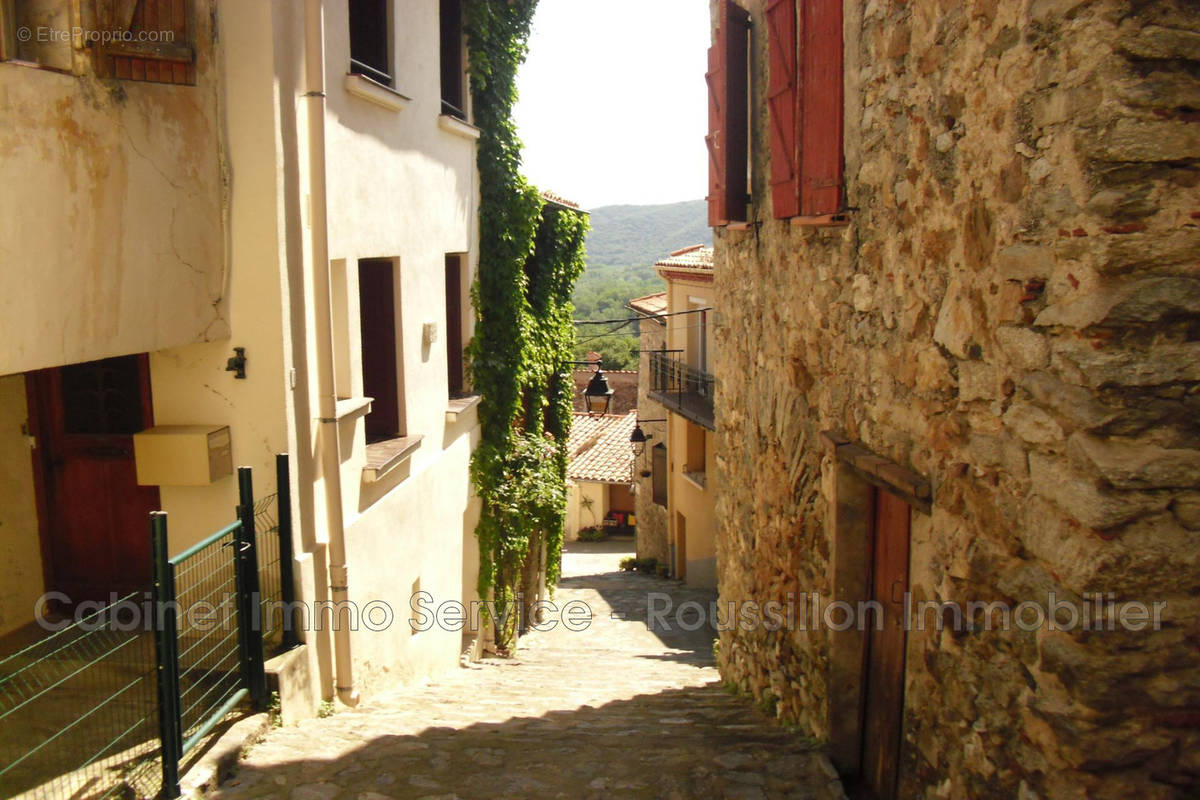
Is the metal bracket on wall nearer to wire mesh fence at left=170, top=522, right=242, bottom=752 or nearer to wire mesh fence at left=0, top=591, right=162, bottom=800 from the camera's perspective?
wire mesh fence at left=170, top=522, right=242, bottom=752

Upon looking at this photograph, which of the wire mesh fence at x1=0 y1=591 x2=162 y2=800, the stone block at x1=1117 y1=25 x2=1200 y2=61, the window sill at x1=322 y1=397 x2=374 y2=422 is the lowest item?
the wire mesh fence at x1=0 y1=591 x2=162 y2=800

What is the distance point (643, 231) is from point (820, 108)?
110m

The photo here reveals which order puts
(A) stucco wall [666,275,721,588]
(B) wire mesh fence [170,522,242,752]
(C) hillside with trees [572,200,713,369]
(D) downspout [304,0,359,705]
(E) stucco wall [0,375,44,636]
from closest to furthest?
1. (B) wire mesh fence [170,522,242,752]
2. (D) downspout [304,0,359,705]
3. (E) stucco wall [0,375,44,636]
4. (A) stucco wall [666,275,721,588]
5. (C) hillside with trees [572,200,713,369]

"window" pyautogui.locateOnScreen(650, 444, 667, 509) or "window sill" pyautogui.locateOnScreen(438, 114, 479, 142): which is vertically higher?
"window sill" pyautogui.locateOnScreen(438, 114, 479, 142)

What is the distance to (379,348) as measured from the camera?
309 inches

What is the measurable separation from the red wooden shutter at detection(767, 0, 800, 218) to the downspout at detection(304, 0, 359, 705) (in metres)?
2.62

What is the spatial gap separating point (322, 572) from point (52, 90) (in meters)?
3.00

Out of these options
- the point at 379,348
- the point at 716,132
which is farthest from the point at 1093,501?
the point at 379,348

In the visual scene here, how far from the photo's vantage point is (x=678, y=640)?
517 inches

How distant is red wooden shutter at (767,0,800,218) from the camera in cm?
526

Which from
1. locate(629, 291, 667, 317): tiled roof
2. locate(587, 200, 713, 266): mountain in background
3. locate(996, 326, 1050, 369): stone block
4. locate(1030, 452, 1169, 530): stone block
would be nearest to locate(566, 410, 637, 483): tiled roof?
locate(629, 291, 667, 317): tiled roof

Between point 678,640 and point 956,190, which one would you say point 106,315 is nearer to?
point 956,190

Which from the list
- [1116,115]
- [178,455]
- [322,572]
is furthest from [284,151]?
[1116,115]

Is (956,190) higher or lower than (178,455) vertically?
higher
